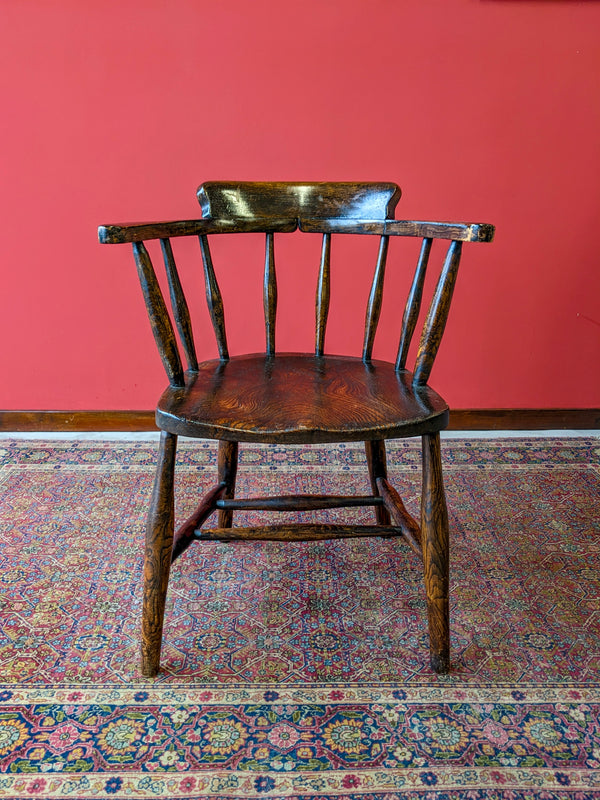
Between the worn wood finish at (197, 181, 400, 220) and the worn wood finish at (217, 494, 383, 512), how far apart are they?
25.7 inches

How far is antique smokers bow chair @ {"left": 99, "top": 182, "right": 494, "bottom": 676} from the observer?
1.13 meters

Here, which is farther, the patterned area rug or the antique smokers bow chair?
the antique smokers bow chair

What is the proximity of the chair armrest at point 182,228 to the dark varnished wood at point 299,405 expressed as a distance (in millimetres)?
298

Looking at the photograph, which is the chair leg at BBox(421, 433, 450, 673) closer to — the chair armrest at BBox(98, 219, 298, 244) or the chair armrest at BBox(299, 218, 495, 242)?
the chair armrest at BBox(299, 218, 495, 242)

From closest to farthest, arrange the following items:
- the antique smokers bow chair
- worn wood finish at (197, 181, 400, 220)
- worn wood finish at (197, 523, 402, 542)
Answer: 1. the antique smokers bow chair
2. worn wood finish at (197, 523, 402, 542)
3. worn wood finish at (197, 181, 400, 220)

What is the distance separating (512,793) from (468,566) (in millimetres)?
641

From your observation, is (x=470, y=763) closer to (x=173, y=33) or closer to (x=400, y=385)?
(x=400, y=385)

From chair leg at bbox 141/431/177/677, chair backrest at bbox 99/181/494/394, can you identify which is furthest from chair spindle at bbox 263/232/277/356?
chair leg at bbox 141/431/177/677

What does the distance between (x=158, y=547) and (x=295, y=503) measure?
0.40 metres

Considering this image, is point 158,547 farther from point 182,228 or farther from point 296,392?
point 182,228

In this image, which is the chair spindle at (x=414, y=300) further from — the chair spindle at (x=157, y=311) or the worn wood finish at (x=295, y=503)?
the chair spindle at (x=157, y=311)

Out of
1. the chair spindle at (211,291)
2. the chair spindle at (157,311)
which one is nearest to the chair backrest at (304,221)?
the chair spindle at (211,291)

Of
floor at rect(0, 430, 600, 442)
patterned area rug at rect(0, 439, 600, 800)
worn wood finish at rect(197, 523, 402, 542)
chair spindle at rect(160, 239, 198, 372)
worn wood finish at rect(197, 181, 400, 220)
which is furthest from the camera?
floor at rect(0, 430, 600, 442)

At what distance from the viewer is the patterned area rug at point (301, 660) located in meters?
1.03
